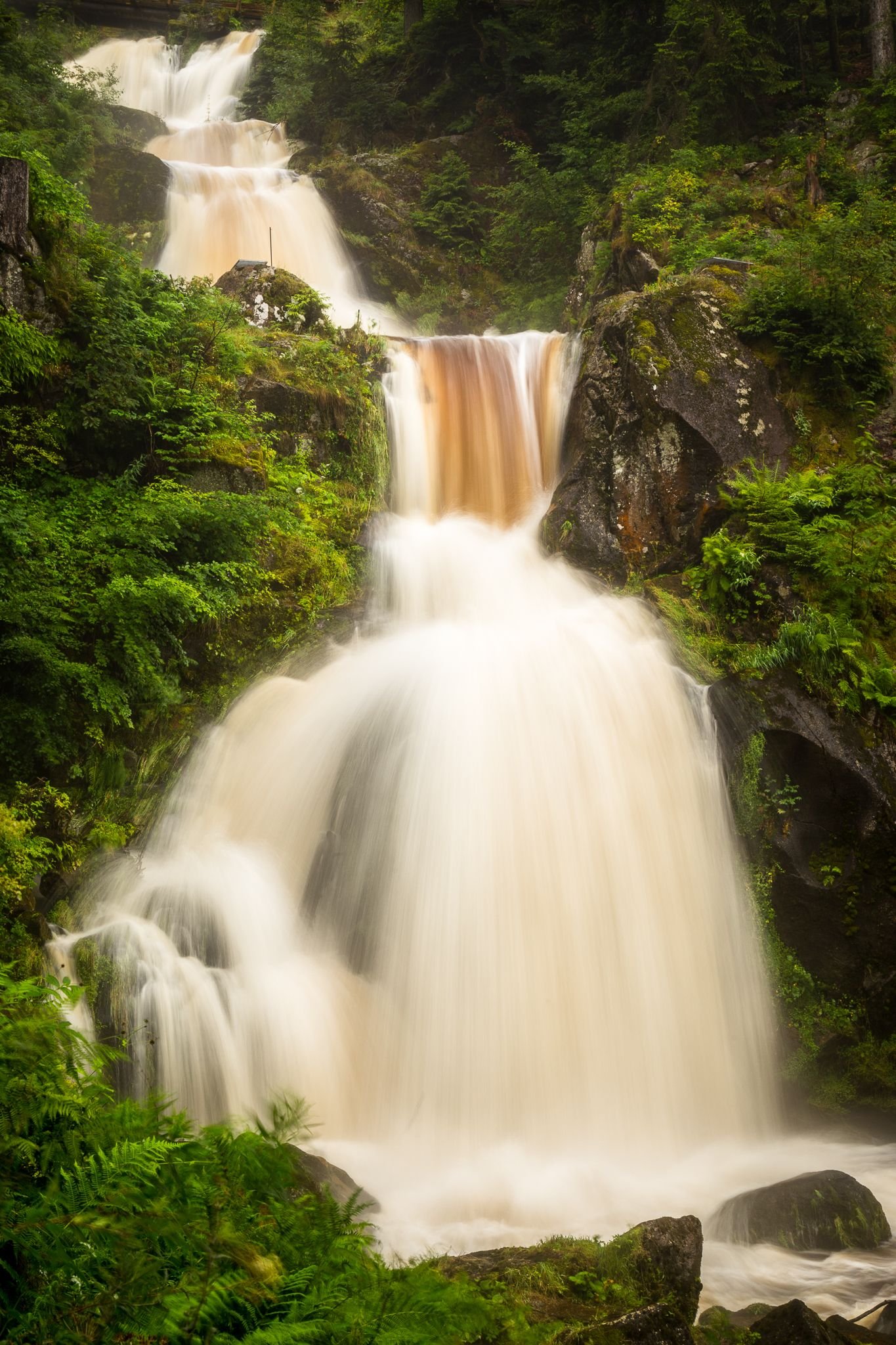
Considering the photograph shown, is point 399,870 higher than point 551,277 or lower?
lower

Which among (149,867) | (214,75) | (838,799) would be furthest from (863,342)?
(214,75)

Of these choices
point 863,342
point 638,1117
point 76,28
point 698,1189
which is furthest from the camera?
point 76,28

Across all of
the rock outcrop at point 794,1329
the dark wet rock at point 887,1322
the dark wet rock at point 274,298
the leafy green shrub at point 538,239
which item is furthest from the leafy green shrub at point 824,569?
the leafy green shrub at point 538,239

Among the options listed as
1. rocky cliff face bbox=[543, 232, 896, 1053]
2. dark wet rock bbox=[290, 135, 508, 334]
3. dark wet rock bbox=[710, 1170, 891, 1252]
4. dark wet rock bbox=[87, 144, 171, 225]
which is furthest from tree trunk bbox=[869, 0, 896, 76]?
dark wet rock bbox=[710, 1170, 891, 1252]

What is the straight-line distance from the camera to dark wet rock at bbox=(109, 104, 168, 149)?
2444 centimetres

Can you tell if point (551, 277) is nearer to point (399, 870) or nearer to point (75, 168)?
point (75, 168)

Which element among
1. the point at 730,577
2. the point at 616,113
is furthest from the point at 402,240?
the point at 730,577

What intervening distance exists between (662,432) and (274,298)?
23.0ft

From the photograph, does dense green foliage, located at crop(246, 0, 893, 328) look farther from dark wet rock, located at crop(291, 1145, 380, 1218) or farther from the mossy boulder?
dark wet rock, located at crop(291, 1145, 380, 1218)

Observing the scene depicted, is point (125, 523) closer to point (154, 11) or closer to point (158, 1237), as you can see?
point (158, 1237)

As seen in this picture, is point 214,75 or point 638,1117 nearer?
point 638,1117

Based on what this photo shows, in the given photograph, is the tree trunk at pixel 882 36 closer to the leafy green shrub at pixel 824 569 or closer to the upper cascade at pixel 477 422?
the upper cascade at pixel 477 422

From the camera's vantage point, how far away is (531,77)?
20781mm

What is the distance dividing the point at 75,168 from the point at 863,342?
15.5m
